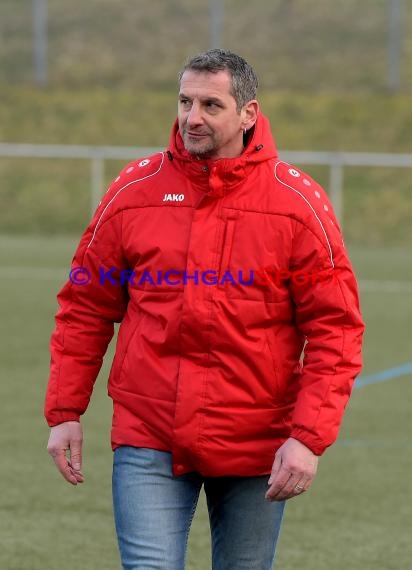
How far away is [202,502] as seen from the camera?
759 cm

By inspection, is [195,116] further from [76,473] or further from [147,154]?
[147,154]

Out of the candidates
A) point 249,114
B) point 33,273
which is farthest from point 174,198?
point 33,273

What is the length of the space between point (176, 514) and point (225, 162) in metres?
1.03

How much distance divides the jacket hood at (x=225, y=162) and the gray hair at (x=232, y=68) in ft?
0.39

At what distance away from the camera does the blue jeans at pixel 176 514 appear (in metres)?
4.15

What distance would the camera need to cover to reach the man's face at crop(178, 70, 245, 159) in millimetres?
A: 4152

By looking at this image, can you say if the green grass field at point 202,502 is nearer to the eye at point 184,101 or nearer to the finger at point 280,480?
the finger at point 280,480

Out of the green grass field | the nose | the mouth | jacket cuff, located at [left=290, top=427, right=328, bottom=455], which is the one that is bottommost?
the green grass field

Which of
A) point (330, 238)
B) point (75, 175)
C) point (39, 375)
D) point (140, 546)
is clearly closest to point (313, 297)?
point (330, 238)

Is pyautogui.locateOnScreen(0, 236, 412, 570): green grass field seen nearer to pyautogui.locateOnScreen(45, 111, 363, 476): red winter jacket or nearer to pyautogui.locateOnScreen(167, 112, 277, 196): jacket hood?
pyautogui.locateOnScreen(45, 111, 363, 476): red winter jacket

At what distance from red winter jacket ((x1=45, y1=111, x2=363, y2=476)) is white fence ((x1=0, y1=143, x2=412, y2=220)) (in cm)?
1935

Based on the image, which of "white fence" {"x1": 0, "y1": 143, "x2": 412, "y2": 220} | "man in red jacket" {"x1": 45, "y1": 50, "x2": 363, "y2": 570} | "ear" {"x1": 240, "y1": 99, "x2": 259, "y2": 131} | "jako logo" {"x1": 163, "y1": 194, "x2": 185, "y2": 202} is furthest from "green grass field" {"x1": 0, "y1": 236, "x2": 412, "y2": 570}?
"white fence" {"x1": 0, "y1": 143, "x2": 412, "y2": 220}

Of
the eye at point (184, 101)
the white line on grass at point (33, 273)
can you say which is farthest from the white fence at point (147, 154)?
the eye at point (184, 101)

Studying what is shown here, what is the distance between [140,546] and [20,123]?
25172 mm
